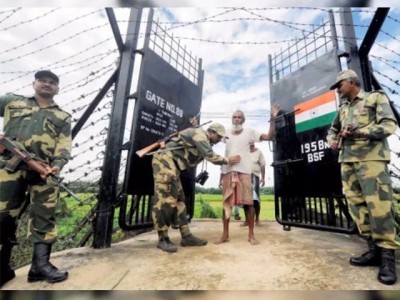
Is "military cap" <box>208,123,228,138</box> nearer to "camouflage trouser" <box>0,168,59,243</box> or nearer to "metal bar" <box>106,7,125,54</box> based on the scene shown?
"metal bar" <box>106,7,125,54</box>

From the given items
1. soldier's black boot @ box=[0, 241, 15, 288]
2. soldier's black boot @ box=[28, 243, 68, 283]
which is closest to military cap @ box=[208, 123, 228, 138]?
soldier's black boot @ box=[28, 243, 68, 283]

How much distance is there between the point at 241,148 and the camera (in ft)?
11.1

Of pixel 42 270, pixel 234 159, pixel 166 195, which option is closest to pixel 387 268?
pixel 234 159

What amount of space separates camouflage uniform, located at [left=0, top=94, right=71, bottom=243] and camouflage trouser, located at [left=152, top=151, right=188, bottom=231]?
105 cm

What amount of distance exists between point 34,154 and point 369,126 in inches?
114

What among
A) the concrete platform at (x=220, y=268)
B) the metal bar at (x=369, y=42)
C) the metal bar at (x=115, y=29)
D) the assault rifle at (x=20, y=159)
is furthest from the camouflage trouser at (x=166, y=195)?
the metal bar at (x=369, y=42)

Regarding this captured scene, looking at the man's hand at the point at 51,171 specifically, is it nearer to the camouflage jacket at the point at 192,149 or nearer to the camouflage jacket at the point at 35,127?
the camouflage jacket at the point at 35,127

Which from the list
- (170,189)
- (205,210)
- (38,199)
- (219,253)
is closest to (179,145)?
(170,189)

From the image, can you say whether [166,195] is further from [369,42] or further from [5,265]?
[369,42]

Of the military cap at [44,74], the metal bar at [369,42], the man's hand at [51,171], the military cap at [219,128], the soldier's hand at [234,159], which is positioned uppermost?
the metal bar at [369,42]

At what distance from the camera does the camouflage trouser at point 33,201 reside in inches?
80.7

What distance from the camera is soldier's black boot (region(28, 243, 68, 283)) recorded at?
1.97 meters

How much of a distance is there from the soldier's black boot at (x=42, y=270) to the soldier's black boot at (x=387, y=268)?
7.86 ft

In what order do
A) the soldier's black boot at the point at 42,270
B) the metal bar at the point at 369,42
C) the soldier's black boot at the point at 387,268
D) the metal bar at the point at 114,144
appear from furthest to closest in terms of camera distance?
the metal bar at the point at 114,144, the metal bar at the point at 369,42, the soldier's black boot at the point at 42,270, the soldier's black boot at the point at 387,268
